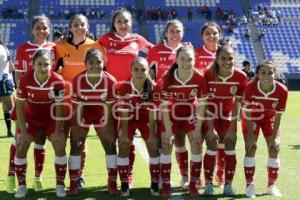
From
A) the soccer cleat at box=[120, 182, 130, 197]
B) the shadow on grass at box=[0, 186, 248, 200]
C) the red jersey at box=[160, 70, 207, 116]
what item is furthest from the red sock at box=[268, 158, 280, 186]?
the soccer cleat at box=[120, 182, 130, 197]

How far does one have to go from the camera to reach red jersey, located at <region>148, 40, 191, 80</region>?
6.48m

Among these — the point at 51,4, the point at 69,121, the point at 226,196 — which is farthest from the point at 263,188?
the point at 51,4

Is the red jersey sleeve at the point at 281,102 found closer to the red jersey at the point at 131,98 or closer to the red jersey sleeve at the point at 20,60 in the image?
the red jersey at the point at 131,98

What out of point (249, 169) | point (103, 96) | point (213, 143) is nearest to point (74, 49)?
point (103, 96)

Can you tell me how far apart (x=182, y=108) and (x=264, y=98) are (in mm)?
929

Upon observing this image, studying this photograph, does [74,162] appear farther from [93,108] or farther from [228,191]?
[228,191]

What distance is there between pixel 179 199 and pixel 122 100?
4.13ft

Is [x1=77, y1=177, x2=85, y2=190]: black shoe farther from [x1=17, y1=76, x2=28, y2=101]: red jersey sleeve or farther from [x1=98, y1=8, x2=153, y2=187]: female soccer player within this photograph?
[x1=98, y1=8, x2=153, y2=187]: female soccer player

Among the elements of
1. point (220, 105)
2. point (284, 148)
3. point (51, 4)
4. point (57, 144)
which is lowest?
point (284, 148)

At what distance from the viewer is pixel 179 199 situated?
562cm

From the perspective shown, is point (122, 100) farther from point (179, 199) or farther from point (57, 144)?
point (179, 199)

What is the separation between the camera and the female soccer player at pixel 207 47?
6148 millimetres

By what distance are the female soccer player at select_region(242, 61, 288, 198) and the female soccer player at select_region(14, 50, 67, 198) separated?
206cm

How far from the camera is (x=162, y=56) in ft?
21.3
